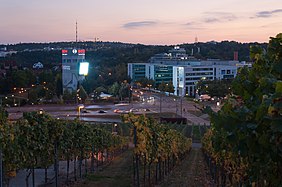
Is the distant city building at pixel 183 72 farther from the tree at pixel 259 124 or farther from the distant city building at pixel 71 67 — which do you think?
the tree at pixel 259 124

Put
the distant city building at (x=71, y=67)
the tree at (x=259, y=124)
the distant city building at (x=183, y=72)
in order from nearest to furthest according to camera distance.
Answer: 1. the tree at (x=259, y=124)
2. the distant city building at (x=71, y=67)
3. the distant city building at (x=183, y=72)

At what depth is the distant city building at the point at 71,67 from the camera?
12006 cm

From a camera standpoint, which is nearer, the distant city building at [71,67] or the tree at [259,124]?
the tree at [259,124]

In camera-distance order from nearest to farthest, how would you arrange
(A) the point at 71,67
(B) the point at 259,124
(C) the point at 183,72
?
(B) the point at 259,124 < (A) the point at 71,67 < (C) the point at 183,72

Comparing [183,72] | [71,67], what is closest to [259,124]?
[71,67]

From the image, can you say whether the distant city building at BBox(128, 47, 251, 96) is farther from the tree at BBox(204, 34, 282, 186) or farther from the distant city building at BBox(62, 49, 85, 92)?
the tree at BBox(204, 34, 282, 186)

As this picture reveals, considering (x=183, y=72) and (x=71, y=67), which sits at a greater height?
(x=71, y=67)

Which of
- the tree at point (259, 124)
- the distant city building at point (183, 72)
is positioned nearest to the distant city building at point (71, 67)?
the distant city building at point (183, 72)

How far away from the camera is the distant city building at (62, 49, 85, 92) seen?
394 feet

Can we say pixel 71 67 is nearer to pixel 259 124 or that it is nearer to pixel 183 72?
pixel 183 72

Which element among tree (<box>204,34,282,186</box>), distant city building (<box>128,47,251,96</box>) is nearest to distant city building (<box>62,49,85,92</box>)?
distant city building (<box>128,47,251,96</box>)

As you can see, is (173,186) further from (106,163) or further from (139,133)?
(106,163)

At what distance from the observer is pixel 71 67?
419 ft

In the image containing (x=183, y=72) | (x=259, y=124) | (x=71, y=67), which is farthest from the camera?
(x=183, y=72)
